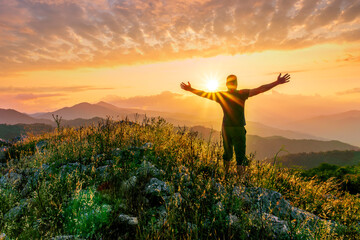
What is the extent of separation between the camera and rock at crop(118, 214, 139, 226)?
10.4 ft

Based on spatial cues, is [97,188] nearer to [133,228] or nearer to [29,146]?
[133,228]

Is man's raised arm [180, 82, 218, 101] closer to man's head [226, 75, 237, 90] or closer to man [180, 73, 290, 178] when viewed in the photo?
man [180, 73, 290, 178]

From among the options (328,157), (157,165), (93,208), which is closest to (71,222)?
(93,208)

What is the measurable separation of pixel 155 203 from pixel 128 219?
78 cm

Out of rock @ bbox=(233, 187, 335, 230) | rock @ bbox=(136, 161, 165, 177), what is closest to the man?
rock @ bbox=(233, 187, 335, 230)

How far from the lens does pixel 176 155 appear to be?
18.9 ft

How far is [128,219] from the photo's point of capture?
3.23 m

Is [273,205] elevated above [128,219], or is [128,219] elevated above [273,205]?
[128,219]

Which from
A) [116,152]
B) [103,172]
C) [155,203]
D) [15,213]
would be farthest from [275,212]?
[15,213]

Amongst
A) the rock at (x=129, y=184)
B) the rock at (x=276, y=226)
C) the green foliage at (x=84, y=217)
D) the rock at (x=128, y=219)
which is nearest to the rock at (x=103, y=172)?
the rock at (x=129, y=184)

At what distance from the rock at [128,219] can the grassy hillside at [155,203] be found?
0.02 m

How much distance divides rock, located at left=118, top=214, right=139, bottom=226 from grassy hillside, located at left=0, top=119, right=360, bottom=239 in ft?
0.05

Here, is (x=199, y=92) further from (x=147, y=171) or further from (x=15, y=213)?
(x=15, y=213)

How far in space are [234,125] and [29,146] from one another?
9.08 m
